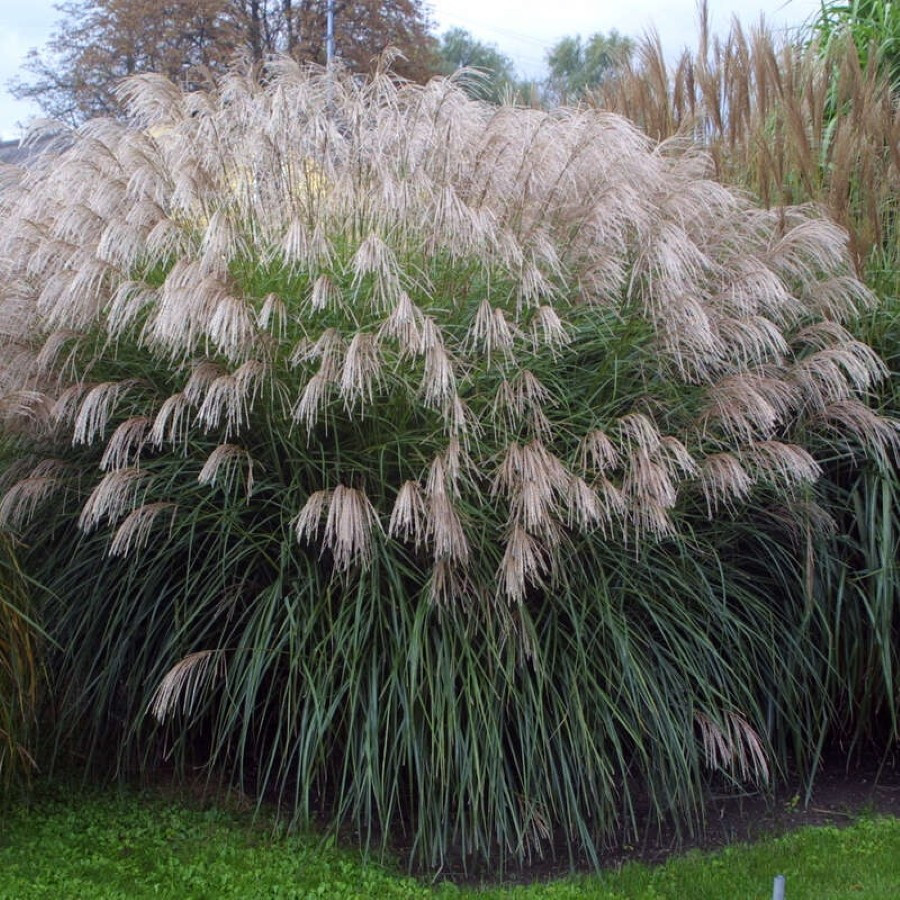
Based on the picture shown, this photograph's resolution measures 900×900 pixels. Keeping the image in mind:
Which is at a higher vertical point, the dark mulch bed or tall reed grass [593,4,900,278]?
tall reed grass [593,4,900,278]

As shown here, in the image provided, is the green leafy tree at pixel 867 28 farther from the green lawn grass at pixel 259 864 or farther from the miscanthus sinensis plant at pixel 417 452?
the green lawn grass at pixel 259 864

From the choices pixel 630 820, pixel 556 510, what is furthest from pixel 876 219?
pixel 630 820

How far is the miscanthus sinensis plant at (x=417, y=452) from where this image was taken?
397 centimetres

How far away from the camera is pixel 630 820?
4.38 meters

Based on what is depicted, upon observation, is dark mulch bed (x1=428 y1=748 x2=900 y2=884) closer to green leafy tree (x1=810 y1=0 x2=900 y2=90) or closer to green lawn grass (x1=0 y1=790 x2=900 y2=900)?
green lawn grass (x1=0 y1=790 x2=900 y2=900)

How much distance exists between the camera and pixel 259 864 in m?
3.89

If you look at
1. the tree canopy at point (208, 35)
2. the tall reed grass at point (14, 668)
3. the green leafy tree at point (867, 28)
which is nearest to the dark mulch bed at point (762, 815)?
the tall reed grass at point (14, 668)

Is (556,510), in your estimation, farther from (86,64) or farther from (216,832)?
(86,64)

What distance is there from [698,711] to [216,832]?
5.79 ft

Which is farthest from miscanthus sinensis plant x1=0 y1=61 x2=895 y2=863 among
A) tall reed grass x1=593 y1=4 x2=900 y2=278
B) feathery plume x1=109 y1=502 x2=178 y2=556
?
tall reed grass x1=593 y1=4 x2=900 y2=278

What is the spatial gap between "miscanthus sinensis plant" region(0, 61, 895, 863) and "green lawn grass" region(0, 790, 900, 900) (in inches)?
8.4

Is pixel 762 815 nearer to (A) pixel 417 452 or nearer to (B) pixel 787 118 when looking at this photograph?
(A) pixel 417 452

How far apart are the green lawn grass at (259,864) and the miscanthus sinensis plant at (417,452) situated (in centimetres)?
21

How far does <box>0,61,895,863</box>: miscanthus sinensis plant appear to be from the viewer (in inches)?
156
